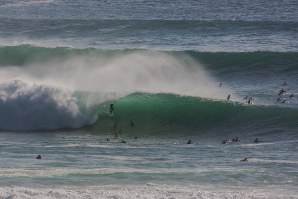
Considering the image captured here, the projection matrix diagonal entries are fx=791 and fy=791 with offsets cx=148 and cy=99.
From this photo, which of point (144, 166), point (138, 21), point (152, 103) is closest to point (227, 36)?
point (138, 21)

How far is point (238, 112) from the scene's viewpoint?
25109 mm

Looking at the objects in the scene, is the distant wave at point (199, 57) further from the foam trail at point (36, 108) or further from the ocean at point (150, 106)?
the foam trail at point (36, 108)

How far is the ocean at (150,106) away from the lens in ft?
54.9

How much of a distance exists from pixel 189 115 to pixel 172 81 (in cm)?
460

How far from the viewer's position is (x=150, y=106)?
1054 inches

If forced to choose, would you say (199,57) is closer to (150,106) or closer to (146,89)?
(146,89)

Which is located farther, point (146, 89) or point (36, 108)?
point (146, 89)

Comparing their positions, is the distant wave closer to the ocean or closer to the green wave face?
the ocean

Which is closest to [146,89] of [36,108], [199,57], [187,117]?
[187,117]

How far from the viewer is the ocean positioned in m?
16.7

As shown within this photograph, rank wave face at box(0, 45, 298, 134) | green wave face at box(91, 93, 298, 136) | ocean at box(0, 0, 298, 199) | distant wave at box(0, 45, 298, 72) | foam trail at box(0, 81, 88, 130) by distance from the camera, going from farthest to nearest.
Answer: distant wave at box(0, 45, 298, 72) < foam trail at box(0, 81, 88, 130) < wave face at box(0, 45, 298, 134) < green wave face at box(91, 93, 298, 136) < ocean at box(0, 0, 298, 199)

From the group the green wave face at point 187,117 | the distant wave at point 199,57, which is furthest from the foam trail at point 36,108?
the distant wave at point 199,57

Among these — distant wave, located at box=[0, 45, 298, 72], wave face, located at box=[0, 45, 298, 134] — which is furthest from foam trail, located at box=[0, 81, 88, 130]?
distant wave, located at box=[0, 45, 298, 72]

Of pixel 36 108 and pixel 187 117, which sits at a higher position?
pixel 36 108
